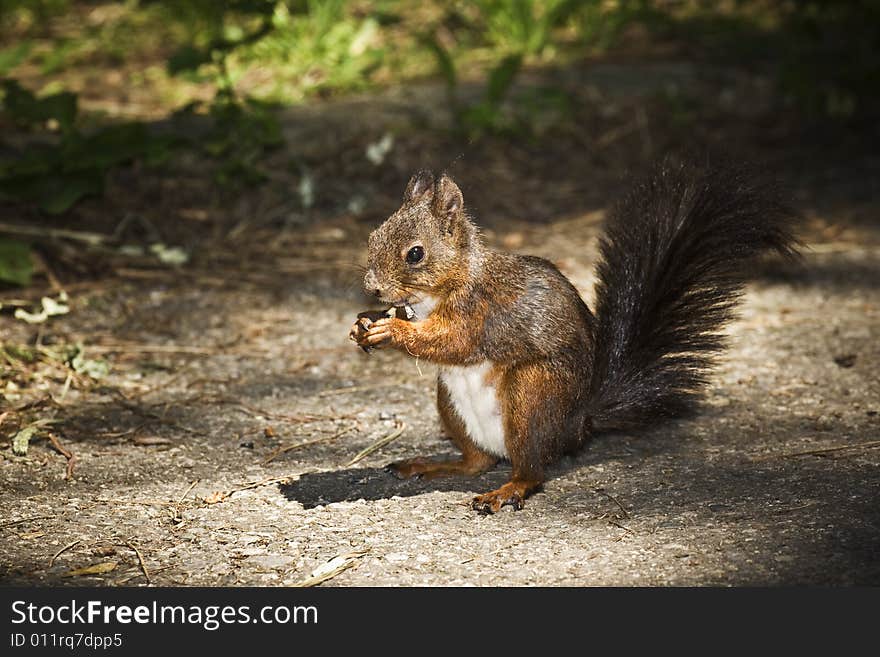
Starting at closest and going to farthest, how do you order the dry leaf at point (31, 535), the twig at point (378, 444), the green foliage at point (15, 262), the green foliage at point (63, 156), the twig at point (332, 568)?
the twig at point (332, 568), the dry leaf at point (31, 535), the twig at point (378, 444), the green foliage at point (15, 262), the green foliage at point (63, 156)

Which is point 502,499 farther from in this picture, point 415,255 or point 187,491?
point 187,491

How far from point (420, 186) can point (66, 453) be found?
119 centimetres

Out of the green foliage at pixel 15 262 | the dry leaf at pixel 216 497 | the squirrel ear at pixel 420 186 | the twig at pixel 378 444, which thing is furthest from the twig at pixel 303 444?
the green foliage at pixel 15 262

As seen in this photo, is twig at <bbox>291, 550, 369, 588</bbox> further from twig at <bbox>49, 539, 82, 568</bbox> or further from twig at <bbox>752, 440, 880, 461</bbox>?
twig at <bbox>752, 440, 880, 461</bbox>

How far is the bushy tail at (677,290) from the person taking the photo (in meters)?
2.85

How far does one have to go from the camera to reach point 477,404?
8.95 ft

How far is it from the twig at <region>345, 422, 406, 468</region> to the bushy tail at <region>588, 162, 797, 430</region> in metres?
0.59

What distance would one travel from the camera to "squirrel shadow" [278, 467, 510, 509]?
2695 millimetres

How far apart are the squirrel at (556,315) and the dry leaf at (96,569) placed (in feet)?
2.61

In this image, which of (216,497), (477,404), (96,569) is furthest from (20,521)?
(477,404)

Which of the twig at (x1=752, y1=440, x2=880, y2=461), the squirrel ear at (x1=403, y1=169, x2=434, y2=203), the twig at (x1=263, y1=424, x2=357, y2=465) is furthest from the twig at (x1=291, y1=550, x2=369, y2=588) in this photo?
the twig at (x1=752, y1=440, x2=880, y2=461)

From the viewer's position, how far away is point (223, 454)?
9.76 feet

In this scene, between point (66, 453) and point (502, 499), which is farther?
point (66, 453)

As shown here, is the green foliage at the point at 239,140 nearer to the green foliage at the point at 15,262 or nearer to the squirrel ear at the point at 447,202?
the green foliage at the point at 15,262
